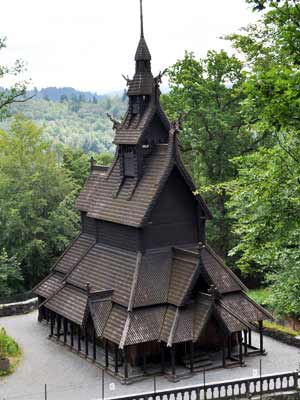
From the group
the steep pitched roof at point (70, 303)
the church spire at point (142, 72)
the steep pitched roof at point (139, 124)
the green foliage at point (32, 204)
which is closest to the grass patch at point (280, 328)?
the steep pitched roof at point (70, 303)

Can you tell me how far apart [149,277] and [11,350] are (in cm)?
679

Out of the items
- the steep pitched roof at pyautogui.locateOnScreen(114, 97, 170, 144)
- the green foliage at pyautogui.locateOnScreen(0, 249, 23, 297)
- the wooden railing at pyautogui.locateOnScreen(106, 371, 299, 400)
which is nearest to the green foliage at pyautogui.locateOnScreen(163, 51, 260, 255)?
the steep pitched roof at pyautogui.locateOnScreen(114, 97, 170, 144)

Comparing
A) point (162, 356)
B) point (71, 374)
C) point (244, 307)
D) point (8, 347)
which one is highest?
point (244, 307)

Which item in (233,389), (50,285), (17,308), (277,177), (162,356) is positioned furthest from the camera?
(17,308)

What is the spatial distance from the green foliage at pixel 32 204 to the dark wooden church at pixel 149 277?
1110 centimetres

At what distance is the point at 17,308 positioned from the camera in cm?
3503

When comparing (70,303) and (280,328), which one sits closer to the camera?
(70,303)

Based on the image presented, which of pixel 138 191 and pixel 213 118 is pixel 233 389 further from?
pixel 213 118

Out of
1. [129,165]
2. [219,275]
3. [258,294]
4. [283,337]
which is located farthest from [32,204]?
[283,337]

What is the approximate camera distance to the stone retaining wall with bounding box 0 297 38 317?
34.8m

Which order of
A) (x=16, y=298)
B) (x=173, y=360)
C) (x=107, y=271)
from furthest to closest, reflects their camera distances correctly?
(x=16, y=298)
(x=107, y=271)
(x=173, y=360)

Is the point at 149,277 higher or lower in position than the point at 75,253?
lower

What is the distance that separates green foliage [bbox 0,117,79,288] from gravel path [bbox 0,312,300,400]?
12.1m

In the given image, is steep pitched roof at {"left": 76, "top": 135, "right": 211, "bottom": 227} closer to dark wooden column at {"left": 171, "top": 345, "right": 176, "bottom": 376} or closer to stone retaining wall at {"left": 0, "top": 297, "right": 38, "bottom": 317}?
Answer: dark wooden column at {"left": 171, "top": 345, "right": 176, "bottom": 376}
